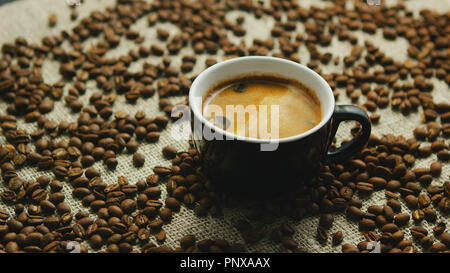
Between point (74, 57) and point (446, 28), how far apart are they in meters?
1.24

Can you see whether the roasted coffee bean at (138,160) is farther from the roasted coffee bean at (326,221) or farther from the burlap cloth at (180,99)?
the roasted coffee bean at (326,221)

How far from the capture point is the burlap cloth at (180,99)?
98 centimetres

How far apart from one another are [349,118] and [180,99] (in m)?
0.54

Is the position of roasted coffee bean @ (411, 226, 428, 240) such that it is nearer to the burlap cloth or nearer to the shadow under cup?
the burlap cloth

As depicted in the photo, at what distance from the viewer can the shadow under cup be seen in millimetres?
845

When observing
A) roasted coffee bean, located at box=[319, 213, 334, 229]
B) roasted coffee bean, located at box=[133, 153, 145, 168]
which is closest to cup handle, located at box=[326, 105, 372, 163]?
roasted coffee bean, located at box=[319, 213, 334, 229]

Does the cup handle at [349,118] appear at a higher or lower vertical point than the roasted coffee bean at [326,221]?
higher

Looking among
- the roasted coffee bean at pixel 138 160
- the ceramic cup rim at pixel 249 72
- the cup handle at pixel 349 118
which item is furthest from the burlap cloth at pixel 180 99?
the ceramic cup rim at pixel 249 72

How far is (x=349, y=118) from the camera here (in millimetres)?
922

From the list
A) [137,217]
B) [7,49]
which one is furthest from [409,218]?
[7,49]

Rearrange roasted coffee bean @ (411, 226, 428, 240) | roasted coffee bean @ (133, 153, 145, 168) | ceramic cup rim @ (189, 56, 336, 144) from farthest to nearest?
roasted coffee bean @ (133, 153, 145, 168), roasted coffee bean @ (411, 226, 428, 240), ceramic cup rim @ (189, 56, 336, 144)

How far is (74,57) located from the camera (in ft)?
4.58

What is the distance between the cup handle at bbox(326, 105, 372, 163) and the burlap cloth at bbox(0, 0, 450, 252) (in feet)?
0.43
